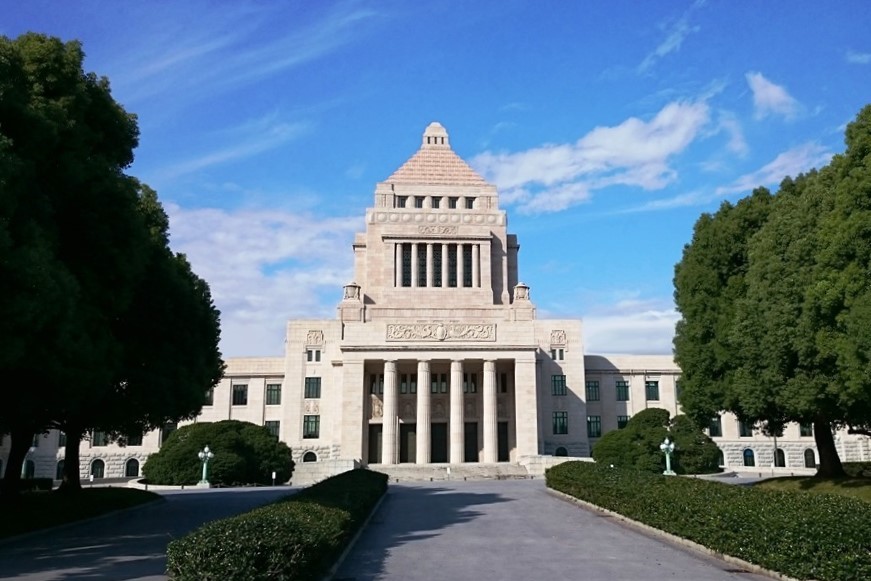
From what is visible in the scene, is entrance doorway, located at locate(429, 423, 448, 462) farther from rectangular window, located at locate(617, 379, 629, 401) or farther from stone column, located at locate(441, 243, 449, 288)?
rectangular window, located at locate(617, 379, 629, 401)

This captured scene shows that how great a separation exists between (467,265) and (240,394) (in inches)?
844

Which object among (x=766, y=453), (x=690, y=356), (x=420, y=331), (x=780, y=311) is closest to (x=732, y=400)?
(x=690, y=356)

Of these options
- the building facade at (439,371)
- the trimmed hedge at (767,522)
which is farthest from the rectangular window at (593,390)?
the trimmed hedge at (767,522)

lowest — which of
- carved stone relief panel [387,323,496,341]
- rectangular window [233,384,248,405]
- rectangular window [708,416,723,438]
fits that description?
rectangular window [708,416,723,438]

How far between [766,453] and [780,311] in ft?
136

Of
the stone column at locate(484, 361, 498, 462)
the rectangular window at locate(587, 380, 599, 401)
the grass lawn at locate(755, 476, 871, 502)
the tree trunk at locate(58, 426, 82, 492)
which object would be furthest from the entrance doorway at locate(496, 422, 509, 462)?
the tree trunk at locate(58, 426, 82, 492)

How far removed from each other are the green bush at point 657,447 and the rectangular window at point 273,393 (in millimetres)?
26467

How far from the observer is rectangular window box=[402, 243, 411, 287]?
5856 centimetres

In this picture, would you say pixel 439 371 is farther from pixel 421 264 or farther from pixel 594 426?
pixel 594 426

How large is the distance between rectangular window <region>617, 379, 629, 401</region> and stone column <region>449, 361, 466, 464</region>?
18.9 metres

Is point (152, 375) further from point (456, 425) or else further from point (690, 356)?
point (456, 425)

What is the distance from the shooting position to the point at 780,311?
2244 cm

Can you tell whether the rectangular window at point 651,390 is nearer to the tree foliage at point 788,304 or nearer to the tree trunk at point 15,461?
the tree foliage at point 788,304

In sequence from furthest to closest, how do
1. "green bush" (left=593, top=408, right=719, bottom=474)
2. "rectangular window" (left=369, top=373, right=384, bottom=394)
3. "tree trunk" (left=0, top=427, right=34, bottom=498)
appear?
"rectangular window" (left=369, top=373, right=384, bottom=394) < "green bush" (left=593, top=408, right=719, bottom=474) < "tree trunk" (left=0, top=427, right=34, bottom=498)
